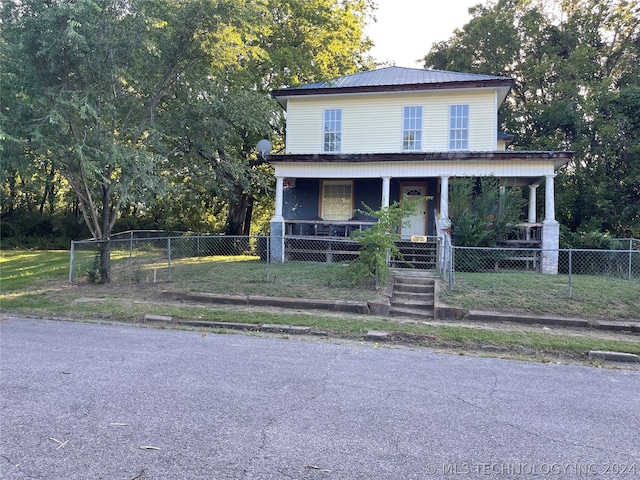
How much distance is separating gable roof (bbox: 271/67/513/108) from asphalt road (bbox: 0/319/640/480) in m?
11.6

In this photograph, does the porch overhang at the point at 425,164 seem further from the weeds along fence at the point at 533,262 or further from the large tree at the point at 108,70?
the large tree at the point at 108,70

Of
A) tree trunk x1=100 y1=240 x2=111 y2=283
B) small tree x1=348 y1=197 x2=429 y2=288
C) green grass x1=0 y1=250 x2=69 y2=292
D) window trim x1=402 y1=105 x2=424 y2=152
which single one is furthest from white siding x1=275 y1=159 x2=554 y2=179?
green grass x1=0 y1=250 x2=69 y2=292

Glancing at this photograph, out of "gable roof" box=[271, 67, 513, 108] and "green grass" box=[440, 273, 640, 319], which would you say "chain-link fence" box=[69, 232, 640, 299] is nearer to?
"green grass" box=[440, 273, 640, 319]

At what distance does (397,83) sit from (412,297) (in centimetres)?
930

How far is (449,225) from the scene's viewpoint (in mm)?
12734

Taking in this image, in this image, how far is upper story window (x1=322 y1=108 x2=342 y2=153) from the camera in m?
16.2

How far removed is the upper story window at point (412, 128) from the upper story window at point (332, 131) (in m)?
2.38

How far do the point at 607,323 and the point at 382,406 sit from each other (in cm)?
571

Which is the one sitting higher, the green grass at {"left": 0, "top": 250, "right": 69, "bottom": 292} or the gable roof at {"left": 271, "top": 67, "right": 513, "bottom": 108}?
the gable roof at {"left": 271, "top": 67, "right": 513, "bottom": 108}

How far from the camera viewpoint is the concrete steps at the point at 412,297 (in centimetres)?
863

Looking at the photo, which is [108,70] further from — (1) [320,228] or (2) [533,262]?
(2) [533,262]

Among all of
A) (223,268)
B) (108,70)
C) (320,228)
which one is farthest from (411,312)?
(108,70)

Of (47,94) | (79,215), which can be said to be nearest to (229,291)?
(47,94)

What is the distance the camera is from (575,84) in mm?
21078
